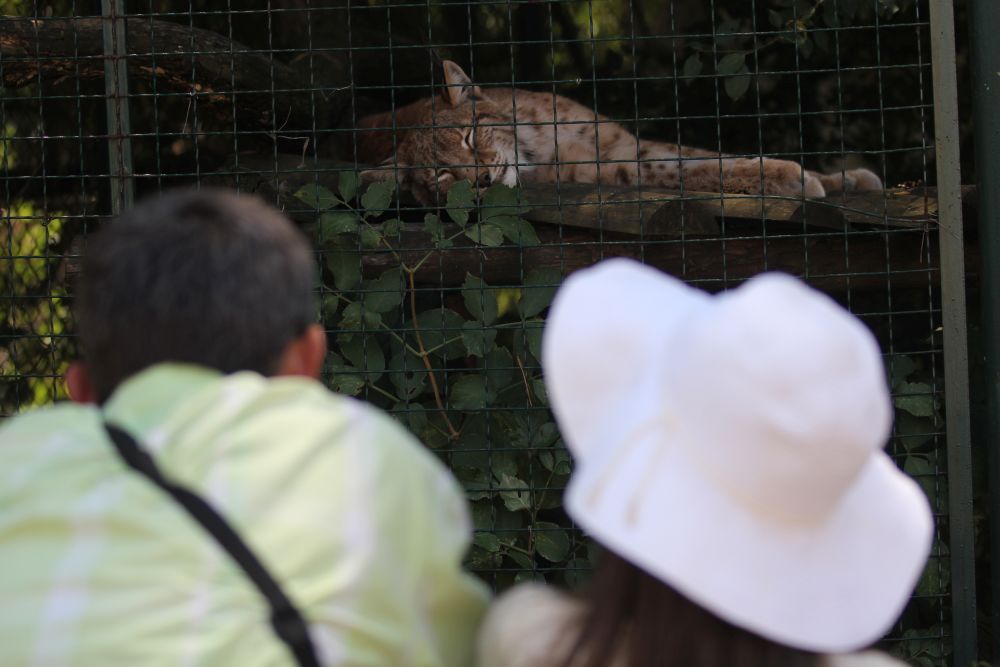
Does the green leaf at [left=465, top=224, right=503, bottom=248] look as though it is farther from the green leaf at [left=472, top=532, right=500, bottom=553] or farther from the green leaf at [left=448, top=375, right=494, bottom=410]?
the green leaf at [left=472, top=532, right=500, bottom=553]

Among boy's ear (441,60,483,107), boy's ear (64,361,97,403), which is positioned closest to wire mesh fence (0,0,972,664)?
boy's ear (441,60,483,107)

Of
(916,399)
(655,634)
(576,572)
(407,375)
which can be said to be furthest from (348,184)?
(655,634)

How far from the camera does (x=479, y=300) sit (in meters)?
3.18

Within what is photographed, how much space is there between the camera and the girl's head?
3.69ft

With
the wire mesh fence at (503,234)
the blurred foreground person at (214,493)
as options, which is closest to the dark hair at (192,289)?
the blurred foreground person at (214,493)

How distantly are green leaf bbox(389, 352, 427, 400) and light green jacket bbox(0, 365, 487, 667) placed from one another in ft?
6.00

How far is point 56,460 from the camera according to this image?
1259 millimetres

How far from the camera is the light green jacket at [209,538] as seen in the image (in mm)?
1185

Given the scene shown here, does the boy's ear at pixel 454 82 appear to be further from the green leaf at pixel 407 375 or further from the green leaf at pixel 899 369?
the green leaf at pixel 899 369

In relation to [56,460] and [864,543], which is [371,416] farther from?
[864,543]

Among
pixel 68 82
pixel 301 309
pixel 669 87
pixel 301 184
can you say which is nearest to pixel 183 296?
pixel 301 309

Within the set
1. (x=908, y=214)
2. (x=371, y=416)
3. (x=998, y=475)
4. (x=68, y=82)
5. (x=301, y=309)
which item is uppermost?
(x=68, y=82)

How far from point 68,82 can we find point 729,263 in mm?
2476

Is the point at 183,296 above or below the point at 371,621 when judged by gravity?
above
